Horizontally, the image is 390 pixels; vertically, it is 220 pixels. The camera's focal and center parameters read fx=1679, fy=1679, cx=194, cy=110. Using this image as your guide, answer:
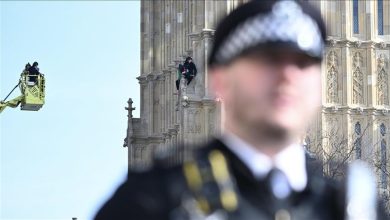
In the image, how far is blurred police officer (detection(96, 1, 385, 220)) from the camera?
394 centimetres

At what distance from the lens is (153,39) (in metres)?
81.3

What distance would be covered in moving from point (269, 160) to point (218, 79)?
0.86ft

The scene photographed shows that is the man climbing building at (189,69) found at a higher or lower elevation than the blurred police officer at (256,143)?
higher

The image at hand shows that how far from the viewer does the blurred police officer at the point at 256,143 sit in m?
3.94

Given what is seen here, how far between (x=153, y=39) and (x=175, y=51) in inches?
122

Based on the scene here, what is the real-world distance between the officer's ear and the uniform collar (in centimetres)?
12

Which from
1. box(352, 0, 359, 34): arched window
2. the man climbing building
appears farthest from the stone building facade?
the man climbing building

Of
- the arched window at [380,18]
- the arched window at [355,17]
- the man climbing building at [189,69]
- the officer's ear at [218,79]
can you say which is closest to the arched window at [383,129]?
the arched window at [380,18]

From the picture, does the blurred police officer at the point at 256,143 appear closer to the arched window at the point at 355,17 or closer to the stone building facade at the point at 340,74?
the stone building facade at the point at 340,74

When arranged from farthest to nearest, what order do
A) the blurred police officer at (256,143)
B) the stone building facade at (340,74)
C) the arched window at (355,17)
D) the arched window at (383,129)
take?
the arched window at (355,17)
the arched window at (383,129)
the stone building facade at (340,74)
the blurred police officer at (256,143)

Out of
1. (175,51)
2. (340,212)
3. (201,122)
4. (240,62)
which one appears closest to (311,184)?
(340,212)

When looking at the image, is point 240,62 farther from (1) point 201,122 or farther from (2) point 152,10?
(2) point 152,10

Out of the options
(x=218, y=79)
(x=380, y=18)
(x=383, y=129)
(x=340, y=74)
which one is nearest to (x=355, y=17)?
(x=380, y=18)

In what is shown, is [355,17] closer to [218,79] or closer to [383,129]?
[383,129]
